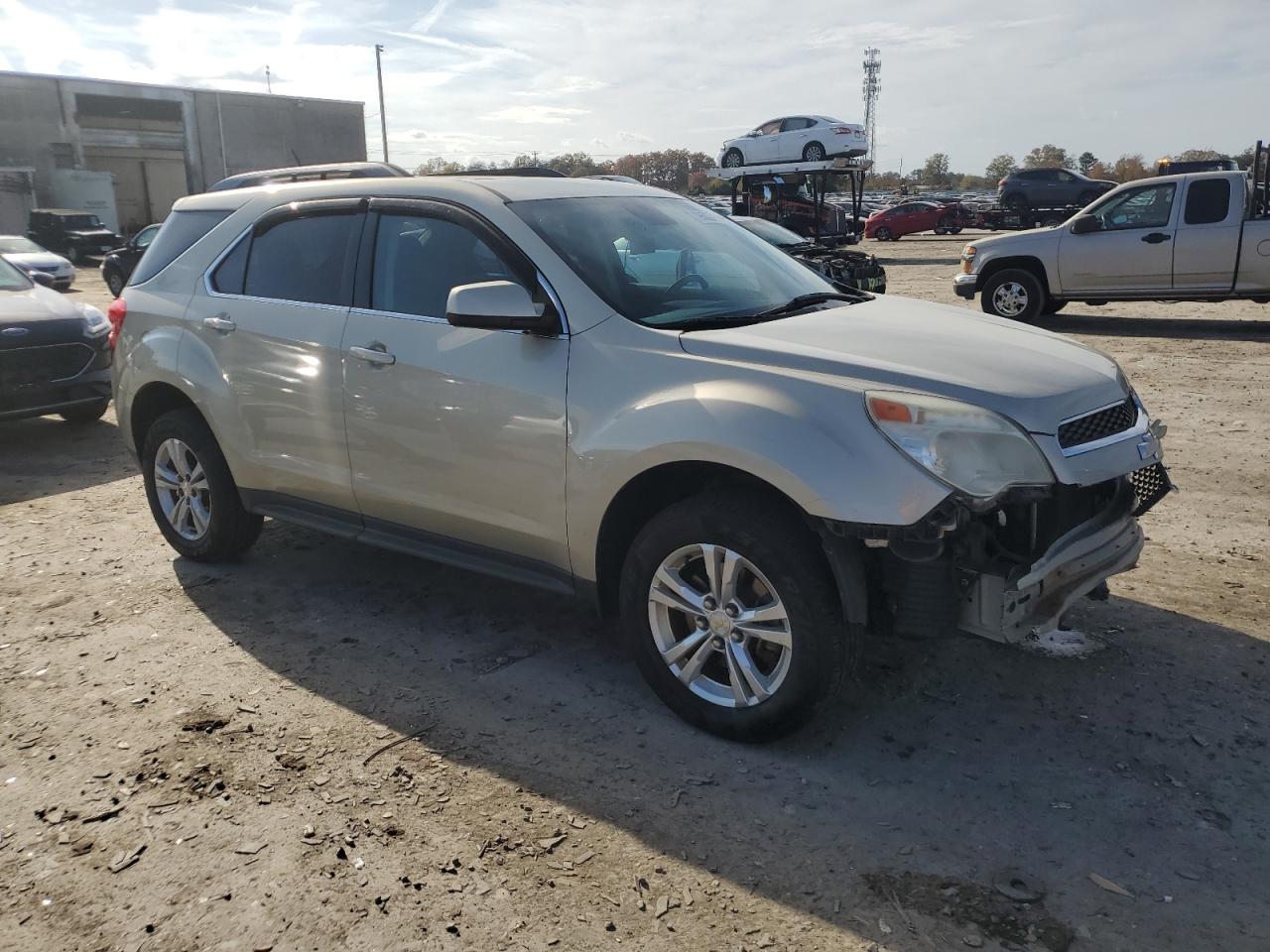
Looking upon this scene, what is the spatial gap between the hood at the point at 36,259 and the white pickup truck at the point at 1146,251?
1895 cm

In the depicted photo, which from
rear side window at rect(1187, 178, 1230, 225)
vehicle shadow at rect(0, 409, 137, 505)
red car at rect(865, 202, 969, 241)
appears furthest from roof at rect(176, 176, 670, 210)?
red car at rect(865, 202, 969, 241)

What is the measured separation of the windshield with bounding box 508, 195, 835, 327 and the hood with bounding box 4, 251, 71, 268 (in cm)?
2093

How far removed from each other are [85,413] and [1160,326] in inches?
488

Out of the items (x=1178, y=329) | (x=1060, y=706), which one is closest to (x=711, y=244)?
(x=1060, y=706)

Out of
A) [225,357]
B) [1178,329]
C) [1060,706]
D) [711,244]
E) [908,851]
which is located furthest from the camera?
[1178,329]

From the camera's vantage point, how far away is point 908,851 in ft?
9.45

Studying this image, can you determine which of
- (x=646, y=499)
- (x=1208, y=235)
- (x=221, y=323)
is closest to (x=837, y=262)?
(x=1208, y=235)

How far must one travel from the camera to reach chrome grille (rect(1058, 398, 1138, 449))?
129 inches

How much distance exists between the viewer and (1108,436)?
3.45 metres

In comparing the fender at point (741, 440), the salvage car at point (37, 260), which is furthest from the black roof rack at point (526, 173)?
the salvage car at point (37, 260)

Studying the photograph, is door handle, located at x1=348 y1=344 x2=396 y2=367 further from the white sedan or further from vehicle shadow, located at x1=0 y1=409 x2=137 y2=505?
the white sedan

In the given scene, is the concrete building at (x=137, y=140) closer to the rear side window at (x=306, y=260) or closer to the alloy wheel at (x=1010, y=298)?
the alloy wheel at (x=1010, y=298)

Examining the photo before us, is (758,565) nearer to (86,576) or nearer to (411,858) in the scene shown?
(411,858)

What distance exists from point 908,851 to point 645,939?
818 mm
